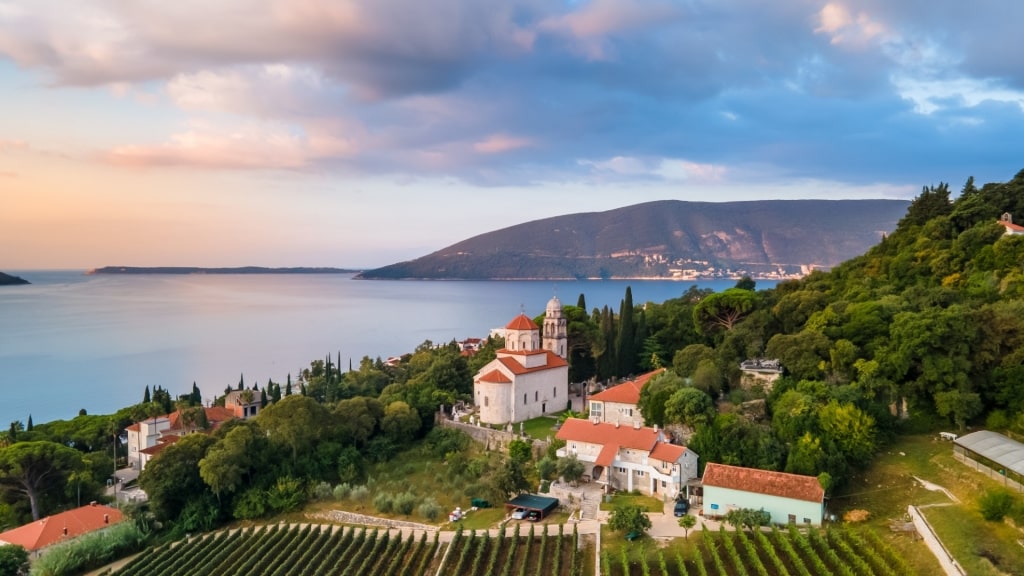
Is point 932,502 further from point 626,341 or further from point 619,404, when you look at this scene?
point 626,341

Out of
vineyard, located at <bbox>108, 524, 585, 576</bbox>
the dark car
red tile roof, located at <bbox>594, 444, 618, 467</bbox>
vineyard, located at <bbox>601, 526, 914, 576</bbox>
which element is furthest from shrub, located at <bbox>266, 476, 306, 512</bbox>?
the dark car

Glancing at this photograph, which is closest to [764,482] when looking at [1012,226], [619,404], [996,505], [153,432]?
[996,505]

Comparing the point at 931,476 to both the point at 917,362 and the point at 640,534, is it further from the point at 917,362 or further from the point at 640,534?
the point at 640,534

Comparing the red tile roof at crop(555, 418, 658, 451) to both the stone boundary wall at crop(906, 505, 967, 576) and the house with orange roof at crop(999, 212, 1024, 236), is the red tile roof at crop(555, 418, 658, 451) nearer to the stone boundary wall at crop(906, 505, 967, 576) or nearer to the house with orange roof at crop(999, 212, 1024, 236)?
the stone boundary wall at crop(906, 505, 967, 576)

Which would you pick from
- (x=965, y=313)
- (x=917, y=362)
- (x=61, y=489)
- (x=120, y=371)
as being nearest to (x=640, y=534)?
(x=917, y=362)

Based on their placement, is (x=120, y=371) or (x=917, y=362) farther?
(x=120, y=371)

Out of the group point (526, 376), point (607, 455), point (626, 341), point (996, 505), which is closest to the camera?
point (996, 505)
